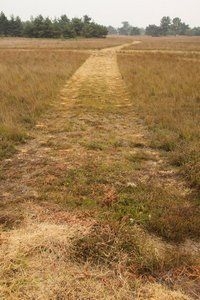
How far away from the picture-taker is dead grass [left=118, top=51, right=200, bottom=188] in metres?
6.69

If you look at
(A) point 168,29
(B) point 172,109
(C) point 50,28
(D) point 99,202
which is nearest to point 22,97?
(B) point 172,109

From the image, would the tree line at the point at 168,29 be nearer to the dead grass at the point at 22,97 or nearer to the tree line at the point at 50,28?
the tree line at the point at 50,28

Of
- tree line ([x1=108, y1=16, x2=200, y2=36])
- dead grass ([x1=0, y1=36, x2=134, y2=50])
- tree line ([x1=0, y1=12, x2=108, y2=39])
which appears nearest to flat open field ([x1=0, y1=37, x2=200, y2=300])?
dead grass ([x1=0, y1=36, x2=134, y2=50])

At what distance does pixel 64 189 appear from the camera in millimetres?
5367

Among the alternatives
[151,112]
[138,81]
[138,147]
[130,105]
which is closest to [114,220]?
[138,147]

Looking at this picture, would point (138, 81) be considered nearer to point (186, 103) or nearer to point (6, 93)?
point (186, 103)

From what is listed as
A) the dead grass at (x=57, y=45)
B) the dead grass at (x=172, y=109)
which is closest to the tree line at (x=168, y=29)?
the dead grass at (x=57, y=45)

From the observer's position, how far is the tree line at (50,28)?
7794cm

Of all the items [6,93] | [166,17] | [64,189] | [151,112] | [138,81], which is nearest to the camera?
[64,189]

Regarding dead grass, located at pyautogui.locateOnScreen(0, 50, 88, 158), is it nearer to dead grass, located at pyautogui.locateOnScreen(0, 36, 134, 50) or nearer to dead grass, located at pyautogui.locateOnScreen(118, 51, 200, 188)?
dead grass, located at pyautogui.locateOnScreen(118, 51, 200, 188)

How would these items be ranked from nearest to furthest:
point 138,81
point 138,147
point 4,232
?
point 4,232
point 138,147
point 138,81

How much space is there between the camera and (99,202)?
4977 mm

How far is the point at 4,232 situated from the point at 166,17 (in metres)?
181

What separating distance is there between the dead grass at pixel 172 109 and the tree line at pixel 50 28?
64.1m
